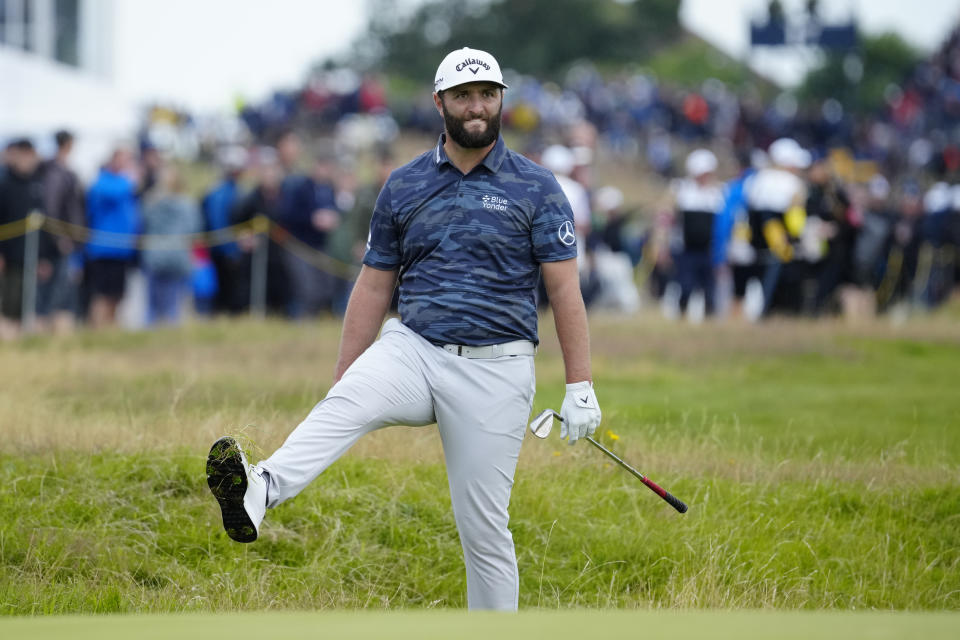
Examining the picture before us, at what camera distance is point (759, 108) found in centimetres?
5422

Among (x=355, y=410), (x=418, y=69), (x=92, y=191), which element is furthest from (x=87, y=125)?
(x=418, y=69)

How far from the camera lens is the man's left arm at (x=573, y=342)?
20.8ft

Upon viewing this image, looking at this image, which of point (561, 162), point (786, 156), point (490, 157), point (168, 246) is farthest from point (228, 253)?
point (490, 157)

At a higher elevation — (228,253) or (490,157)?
(490,157)

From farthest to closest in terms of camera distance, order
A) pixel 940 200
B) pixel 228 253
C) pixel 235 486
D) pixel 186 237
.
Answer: pixel 940 200 → pixel 228 253 → pixel 186 237 → pixel 235 486

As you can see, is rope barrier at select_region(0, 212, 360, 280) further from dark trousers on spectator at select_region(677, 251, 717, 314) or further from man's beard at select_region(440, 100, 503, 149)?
man's beard at select_region(440, 100, 503, 149)

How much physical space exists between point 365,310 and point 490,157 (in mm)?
931

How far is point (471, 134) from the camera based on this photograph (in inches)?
246

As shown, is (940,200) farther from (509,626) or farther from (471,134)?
(509,626)

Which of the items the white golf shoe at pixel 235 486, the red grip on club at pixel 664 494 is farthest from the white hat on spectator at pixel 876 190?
the white golf shoe at pixel 235 486

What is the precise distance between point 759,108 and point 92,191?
4034cm

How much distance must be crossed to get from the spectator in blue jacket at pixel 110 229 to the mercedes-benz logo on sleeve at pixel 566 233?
38.6ft

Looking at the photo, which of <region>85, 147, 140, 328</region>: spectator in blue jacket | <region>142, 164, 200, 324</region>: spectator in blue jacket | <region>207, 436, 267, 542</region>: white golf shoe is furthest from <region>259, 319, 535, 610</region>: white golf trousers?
<region>142, 164, 200, 324</region>: spectator in blue jacket

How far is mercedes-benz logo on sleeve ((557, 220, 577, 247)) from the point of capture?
632cm
